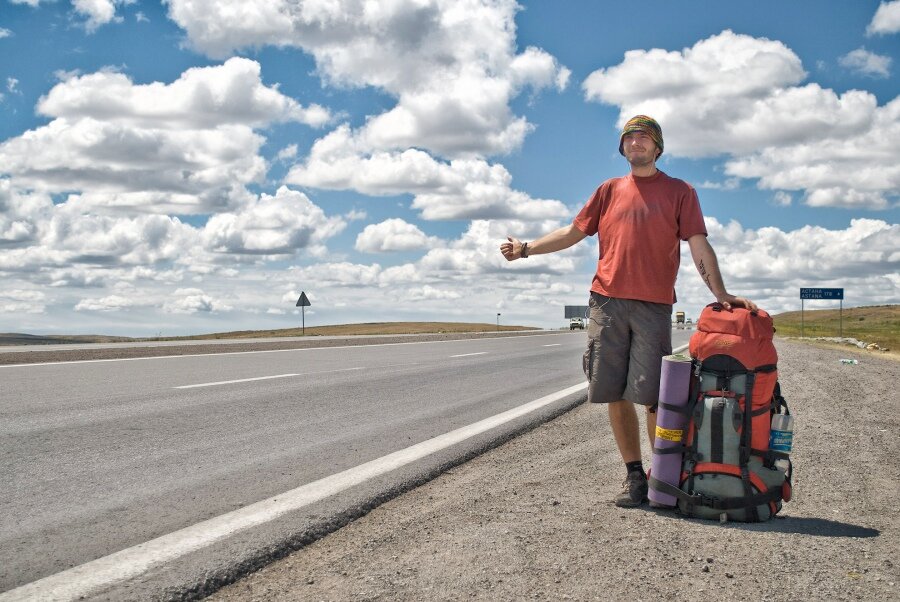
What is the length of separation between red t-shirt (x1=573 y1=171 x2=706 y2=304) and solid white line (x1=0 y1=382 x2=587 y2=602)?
1832 mm

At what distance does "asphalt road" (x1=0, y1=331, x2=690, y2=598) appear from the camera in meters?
3.45

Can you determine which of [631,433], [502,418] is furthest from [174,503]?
[502,418]

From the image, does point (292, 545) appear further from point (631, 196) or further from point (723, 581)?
point (631, 196)

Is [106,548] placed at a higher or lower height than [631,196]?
lower

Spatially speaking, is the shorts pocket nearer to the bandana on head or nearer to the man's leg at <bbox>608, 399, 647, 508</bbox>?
the man's leg at <bbox>608, 399, 647, 508</bbox>

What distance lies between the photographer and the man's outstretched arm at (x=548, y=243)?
14.8 ft

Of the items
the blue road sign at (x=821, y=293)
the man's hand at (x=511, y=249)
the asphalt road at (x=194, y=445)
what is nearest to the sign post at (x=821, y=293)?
the blue road sign at (x=821, y=293)

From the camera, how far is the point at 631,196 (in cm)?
418

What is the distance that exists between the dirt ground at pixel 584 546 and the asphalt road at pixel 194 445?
32cm

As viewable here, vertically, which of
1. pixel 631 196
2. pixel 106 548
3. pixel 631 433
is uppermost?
pixel 631 196

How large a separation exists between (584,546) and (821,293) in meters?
48.1

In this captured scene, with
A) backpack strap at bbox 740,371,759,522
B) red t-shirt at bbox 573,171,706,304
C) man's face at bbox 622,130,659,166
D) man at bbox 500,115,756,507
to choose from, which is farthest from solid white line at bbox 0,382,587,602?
man's face at bbox 622,130,659,166

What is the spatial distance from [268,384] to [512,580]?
23.4ft

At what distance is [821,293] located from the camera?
46281 millimetres
